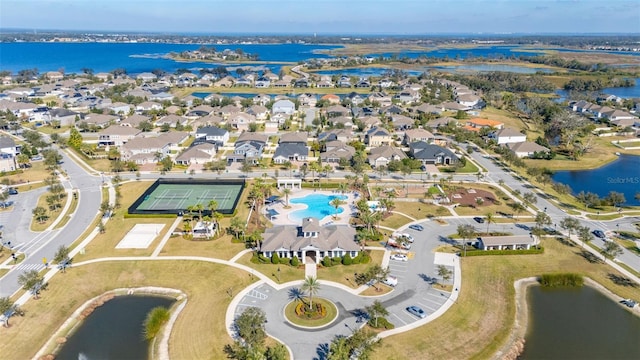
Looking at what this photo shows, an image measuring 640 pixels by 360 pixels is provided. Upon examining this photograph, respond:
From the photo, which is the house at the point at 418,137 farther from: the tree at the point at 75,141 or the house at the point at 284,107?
the tree at the point at 75,141

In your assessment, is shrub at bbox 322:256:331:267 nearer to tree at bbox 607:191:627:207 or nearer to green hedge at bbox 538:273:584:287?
green hedge at bbox 538:273:584:287

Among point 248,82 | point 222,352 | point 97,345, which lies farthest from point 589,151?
point 248,82

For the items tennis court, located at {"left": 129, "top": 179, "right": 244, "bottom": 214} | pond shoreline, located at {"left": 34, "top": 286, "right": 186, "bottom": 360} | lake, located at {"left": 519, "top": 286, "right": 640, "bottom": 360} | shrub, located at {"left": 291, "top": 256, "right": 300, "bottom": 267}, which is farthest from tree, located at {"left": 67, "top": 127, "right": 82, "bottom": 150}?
lake, located at {"left": 519, "top": 286, "right": 640, "bottom": 360}

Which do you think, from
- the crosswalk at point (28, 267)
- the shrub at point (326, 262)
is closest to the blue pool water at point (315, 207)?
the shrub at point (326, 262)

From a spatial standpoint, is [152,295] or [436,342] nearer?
[436,342]

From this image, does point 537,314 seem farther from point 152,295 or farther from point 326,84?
point 326,84
